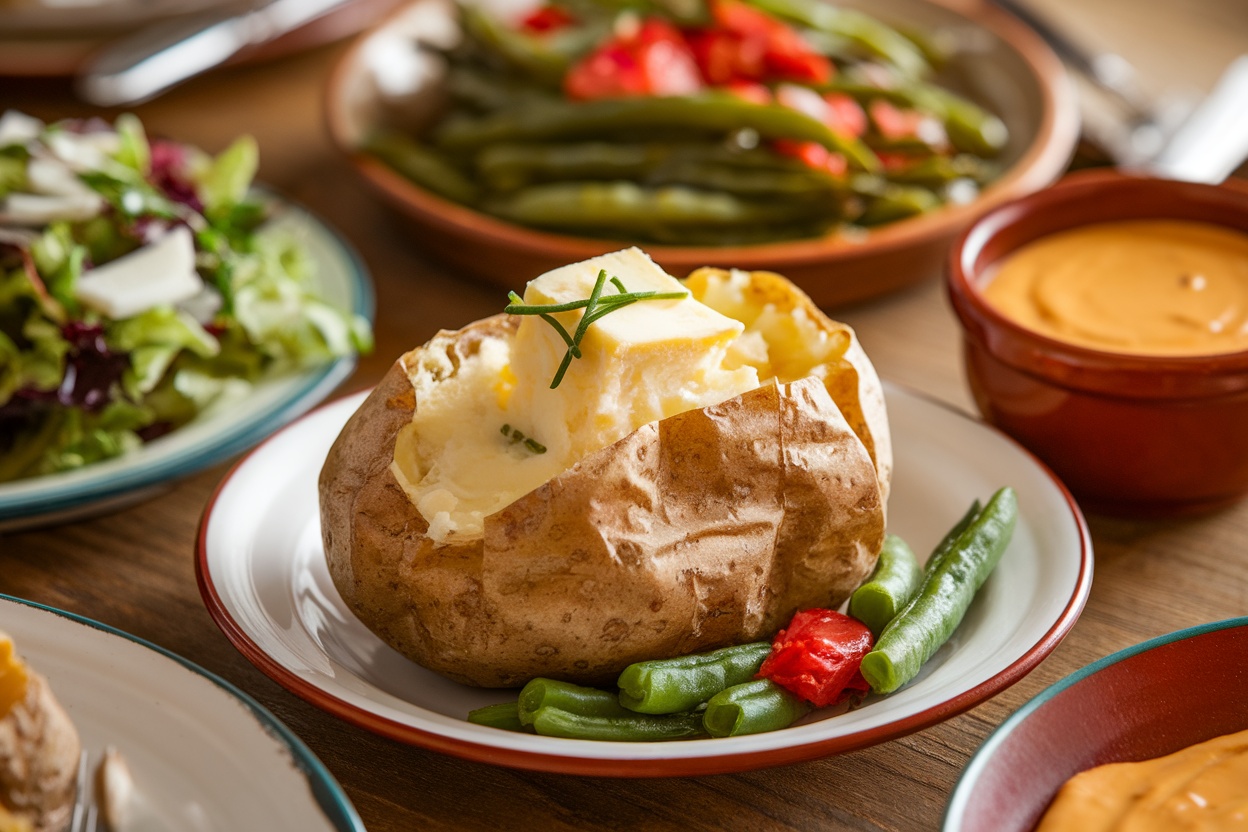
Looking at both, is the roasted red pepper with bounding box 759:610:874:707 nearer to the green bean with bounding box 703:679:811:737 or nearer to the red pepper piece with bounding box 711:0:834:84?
the green bean with bounding box 703:679:811:737

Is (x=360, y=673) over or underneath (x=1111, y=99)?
underneath

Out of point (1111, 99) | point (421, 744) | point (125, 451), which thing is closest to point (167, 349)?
point (125, 451)

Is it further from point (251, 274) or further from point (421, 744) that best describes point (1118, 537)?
point (251, 274)

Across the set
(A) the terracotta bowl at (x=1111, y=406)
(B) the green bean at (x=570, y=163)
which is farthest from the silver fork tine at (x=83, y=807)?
(B) the green bean at (x=570, y=163)

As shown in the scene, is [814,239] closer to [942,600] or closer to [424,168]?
[424,168]

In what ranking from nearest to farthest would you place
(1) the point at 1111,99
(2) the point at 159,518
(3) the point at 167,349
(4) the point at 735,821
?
(4) the point at 735,821, (2) the point at 159,518, (3) the point at 167,349, (1) the point at 1111,99

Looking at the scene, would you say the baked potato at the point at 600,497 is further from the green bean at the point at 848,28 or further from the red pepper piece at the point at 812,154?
the green bean at the point at 848,28

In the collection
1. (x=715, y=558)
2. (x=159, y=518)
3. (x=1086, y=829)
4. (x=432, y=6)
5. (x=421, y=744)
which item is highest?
(x=1086, y=829)
